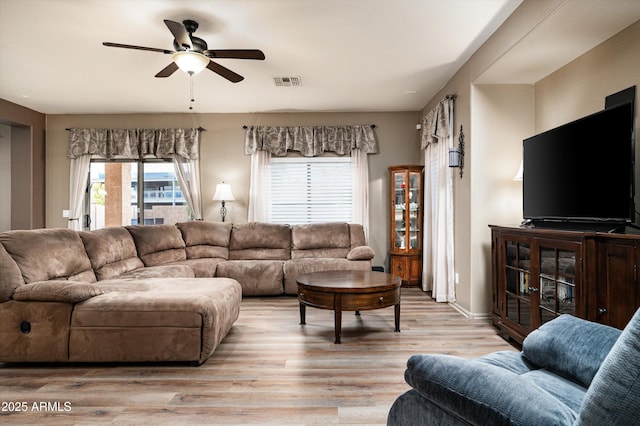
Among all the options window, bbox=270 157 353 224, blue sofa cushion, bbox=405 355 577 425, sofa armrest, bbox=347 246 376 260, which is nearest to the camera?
blue sofa cushion, bbox=405 355 577 425

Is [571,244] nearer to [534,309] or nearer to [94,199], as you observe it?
[534,309]

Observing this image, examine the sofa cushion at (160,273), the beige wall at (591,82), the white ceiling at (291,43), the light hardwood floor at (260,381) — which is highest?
the white ceiling at (291,43)

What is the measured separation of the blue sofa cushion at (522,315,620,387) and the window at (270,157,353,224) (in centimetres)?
466

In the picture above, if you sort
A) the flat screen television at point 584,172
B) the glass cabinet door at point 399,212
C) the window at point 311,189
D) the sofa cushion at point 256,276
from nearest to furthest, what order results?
1. the flat screen television at point 584,172
2. the sofa cushion at point 256,276
3. the glass cabinet door at point 399,212
4. the window at point 311,189

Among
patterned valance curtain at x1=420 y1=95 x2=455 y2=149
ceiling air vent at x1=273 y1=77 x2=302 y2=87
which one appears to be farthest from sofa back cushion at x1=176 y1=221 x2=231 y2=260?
patterned valance curtain at x1=420 y1=95 x2=455 y2=149

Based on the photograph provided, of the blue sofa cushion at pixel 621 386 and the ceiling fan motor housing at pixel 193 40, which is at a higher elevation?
the ceiling fan motor housing at pixel 193 40

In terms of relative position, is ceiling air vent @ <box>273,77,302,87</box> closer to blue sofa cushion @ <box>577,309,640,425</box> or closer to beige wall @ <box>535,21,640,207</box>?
beige wall @ <box>535,21,640,207</box>

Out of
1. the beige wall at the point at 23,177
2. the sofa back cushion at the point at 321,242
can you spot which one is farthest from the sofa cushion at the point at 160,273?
the beige wall at the point at 23,177

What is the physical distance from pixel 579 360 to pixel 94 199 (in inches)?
271

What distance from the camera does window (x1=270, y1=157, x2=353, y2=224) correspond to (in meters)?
6.28

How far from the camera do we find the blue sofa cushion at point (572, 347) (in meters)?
1.42

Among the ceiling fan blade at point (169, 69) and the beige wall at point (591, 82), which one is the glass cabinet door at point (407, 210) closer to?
the beige wall at point (591, 82)

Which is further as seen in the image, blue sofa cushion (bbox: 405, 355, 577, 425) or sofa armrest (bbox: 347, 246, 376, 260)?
sofa armrest (bbox: 347, 246, 376, 260)

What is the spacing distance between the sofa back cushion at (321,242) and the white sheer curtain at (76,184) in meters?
3.55
